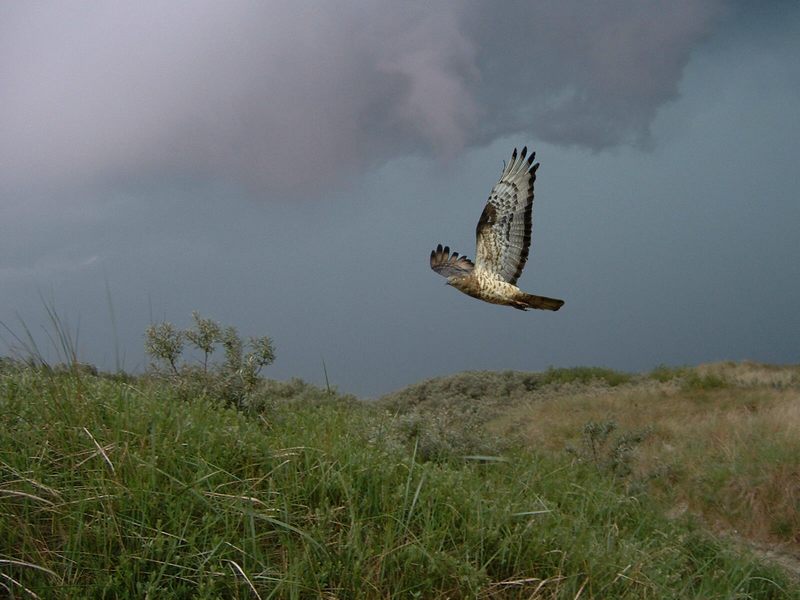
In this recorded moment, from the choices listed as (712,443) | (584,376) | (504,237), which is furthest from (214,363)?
(584,376)

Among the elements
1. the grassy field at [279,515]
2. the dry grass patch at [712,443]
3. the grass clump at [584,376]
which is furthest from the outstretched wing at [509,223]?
the grass clump at [584,376]

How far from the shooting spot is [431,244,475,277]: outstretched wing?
8.09m

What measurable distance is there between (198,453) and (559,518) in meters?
2.26

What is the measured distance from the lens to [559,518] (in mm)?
4941

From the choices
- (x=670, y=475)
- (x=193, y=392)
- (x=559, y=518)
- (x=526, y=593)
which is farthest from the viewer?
(x=670, y=475)

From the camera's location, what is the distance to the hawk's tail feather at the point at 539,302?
670 cm

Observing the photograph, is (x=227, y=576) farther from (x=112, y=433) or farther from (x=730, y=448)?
(x=730, y=448)

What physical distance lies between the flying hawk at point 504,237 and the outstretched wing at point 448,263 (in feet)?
1.55

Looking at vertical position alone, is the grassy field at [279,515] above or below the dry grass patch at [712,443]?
below

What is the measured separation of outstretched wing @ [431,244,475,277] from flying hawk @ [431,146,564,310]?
472 mm

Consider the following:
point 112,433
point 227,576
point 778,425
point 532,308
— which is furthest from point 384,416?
point 778,425

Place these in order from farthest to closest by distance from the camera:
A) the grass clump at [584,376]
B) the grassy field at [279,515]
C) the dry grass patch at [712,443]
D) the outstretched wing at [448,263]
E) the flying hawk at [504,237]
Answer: the grass clump at [584,376] → the dry grass patch at [712,443] → the outstretched wing at [448,263] → the flying hawk at [504,237] → the grassy field at [279,515]

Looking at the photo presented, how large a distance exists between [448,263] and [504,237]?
152cm

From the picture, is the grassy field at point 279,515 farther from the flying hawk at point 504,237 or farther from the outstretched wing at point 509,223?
the outstretched wing at point 509,223
